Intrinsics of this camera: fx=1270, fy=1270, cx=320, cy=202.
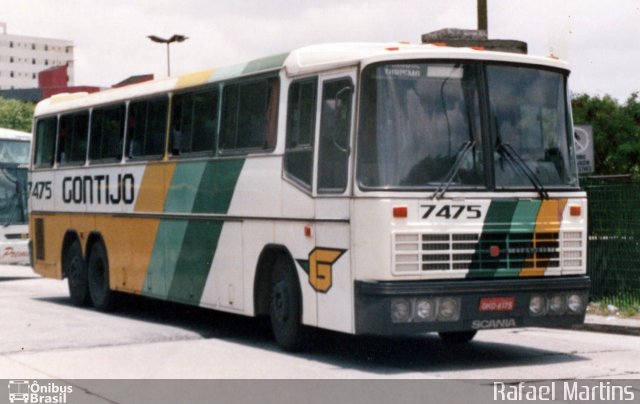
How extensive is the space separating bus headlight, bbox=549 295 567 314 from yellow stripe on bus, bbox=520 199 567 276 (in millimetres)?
268

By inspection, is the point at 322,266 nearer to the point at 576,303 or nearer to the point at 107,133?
the point at 576,303

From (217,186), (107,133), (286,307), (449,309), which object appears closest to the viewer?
(449,309)

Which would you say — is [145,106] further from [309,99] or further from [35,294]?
[35,294]

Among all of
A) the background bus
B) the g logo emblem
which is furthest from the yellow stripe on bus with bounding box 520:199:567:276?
the background bus

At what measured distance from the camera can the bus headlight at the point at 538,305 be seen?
12141mm

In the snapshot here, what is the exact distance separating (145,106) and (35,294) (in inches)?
272

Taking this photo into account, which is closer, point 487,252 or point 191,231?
point 487,252

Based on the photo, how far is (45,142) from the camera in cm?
2081

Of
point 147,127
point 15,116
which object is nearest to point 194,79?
point 147,127

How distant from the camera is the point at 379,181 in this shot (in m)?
11.6

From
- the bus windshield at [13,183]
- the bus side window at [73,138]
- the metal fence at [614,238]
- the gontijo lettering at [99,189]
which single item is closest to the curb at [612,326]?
the metal fence at [614,238]

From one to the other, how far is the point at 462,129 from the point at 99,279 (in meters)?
8.41

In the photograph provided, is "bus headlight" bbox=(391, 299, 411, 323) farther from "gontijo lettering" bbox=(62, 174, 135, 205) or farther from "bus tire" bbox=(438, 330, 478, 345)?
"gontijo lettering" bbox=(62, 174, 135, 205)

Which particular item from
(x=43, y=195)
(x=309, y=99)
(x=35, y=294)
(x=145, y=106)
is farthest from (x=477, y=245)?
(x=35, y=294)
